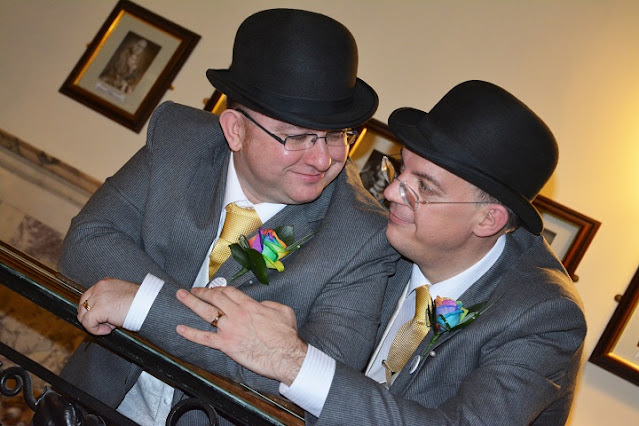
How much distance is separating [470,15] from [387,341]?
8.21 feet

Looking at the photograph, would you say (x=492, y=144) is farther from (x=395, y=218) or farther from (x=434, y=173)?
(x=395, y=218)

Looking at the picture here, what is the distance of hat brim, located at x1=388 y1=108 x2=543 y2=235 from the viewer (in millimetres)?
2580

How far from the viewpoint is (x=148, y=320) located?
7.84 feet

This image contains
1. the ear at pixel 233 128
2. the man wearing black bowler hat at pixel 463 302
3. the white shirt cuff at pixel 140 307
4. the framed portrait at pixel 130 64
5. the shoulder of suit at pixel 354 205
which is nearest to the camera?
the man wearing black bowler hat at pixel 463 302

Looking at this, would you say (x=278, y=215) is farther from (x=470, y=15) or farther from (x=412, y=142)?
(x=470, y=15)

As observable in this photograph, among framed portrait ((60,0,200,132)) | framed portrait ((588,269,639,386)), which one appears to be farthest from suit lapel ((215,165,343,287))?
framed portrait ((60,0,200,132))

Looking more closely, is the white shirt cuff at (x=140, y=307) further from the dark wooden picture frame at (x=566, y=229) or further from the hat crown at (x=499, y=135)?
the dark wooden picture frame at (x=566, y=229)

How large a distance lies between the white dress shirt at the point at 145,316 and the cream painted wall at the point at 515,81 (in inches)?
77.8

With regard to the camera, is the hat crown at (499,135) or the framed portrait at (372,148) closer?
the hat crown at (499,135)

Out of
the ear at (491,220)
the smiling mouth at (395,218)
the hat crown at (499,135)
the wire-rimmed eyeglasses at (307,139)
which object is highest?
the hat crown at (499,135)

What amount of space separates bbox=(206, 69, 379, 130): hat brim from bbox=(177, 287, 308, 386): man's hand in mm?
676

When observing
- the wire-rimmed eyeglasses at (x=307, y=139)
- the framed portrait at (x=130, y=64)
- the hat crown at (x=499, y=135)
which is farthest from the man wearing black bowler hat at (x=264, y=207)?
the framed portrait at (x=130, y=64)

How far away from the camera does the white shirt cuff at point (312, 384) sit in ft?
6.95

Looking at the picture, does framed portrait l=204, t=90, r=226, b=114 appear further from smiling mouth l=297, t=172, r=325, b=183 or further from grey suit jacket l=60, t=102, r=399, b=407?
smiling mouth l=297, t=172, r=325, b=183
